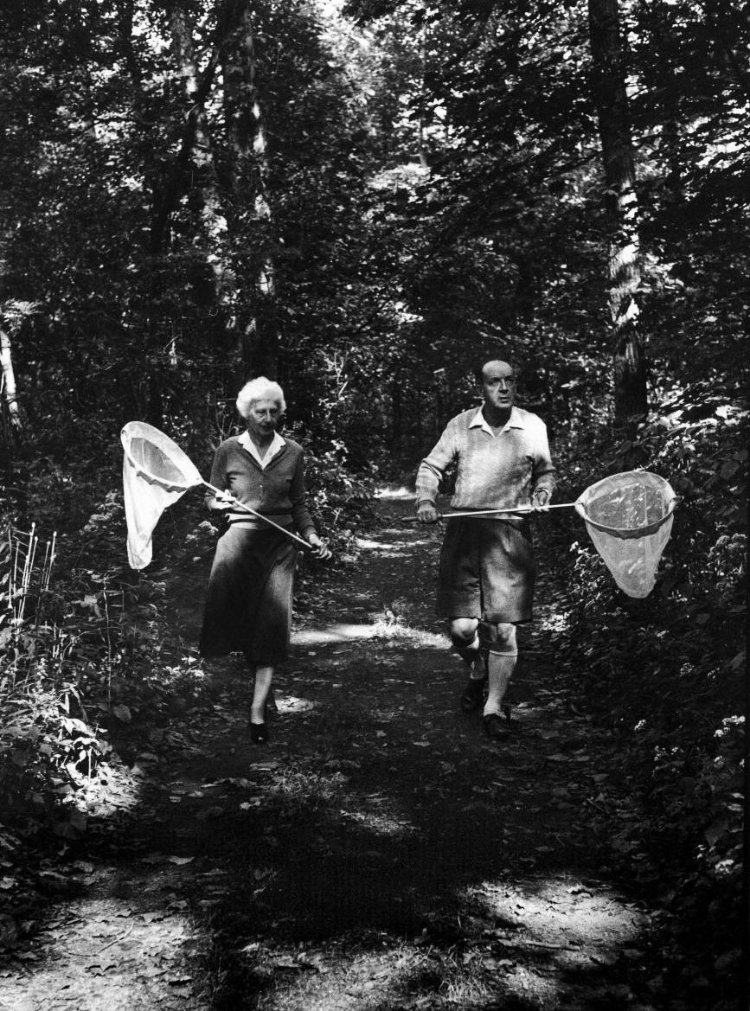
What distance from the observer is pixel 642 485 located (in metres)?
4.19

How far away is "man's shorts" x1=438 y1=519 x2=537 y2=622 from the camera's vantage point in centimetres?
588

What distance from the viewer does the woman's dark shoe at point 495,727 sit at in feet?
19.3

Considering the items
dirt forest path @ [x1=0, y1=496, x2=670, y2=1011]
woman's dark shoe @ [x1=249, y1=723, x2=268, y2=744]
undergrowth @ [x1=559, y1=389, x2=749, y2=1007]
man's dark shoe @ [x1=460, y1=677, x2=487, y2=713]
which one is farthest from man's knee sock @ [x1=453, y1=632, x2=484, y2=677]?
woman's dark shoe @ [x1=249, y1=723, x2=268, y2=744]

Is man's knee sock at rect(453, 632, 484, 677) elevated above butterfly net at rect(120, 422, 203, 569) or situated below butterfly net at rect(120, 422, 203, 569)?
below

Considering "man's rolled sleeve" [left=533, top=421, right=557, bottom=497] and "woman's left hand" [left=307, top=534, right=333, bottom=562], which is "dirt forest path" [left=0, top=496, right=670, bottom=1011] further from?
"man's rolled sleeve" [left=533, top=421, right=557, bottom=497]

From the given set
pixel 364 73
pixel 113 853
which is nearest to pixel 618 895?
pixel 113 853

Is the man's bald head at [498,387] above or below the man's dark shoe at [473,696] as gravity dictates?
above

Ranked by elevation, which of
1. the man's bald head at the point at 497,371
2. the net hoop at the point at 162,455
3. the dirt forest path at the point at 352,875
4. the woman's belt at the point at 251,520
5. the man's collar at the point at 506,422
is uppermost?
the man's bald head at the point at 497,371

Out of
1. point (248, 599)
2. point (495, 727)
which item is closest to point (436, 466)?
point (248, 599)

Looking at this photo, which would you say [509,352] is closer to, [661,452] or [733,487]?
[661,452]

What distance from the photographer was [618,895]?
12.4 ft

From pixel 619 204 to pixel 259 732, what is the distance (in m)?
5.23

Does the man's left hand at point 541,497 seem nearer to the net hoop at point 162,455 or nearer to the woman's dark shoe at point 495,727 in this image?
the woman's dark shoe at point 495,727

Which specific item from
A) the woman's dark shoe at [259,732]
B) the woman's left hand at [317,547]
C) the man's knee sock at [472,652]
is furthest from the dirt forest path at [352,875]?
the woman's left hand at [317,547]
